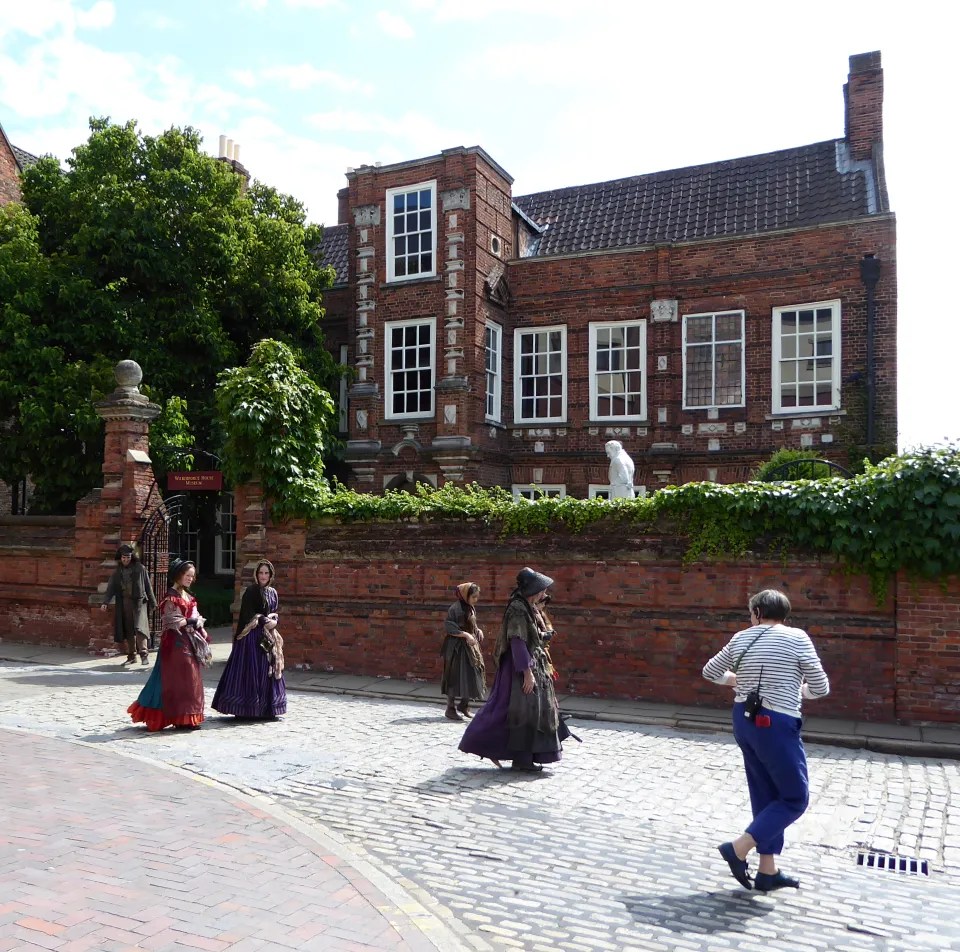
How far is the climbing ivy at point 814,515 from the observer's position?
9.84 m

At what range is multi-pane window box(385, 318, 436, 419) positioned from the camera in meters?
22.7

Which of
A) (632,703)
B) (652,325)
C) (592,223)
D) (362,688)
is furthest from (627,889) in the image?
(592,223)

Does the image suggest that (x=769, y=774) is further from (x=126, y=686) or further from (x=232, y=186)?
(x=232, y=186)

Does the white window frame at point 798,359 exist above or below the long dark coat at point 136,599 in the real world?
above

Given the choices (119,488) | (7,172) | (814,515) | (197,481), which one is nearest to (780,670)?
(814,515)

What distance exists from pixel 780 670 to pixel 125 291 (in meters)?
18.1

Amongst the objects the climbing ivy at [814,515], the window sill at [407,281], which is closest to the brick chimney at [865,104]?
the window sill at [407,281]

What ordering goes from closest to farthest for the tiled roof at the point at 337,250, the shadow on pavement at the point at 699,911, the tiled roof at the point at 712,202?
the shadow on pavement at the point at 699,911
the tiled roof at the point at 712,202
the tiled roof at the point at 337,250

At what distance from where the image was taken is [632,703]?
11.3 m

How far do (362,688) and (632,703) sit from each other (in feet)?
12.0

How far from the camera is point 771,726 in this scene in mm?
5375

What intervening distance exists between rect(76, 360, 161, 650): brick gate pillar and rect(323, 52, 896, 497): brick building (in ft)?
24.7

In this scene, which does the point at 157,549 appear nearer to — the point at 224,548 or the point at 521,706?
the point at 521,706

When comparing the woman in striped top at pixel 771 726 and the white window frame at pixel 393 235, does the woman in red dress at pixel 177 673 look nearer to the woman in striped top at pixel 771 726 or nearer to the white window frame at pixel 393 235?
the woman in striped top at pixel 771 726
